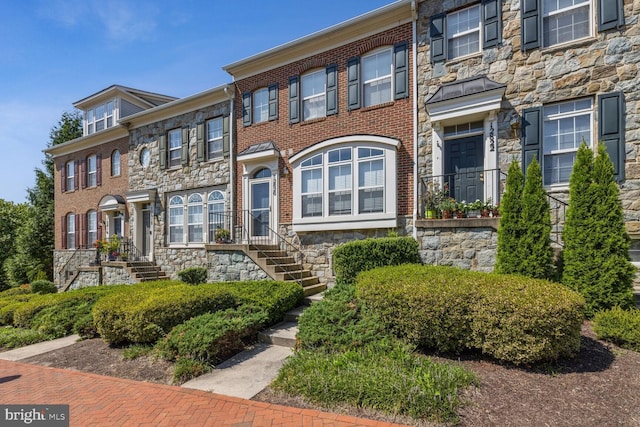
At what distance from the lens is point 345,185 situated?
944 centimetres

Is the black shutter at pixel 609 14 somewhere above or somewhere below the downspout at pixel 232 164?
above

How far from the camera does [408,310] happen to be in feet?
15.7

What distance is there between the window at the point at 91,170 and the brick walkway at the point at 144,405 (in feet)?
45.2

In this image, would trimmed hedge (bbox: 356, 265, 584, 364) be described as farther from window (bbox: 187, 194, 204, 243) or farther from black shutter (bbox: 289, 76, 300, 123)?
window (bbox: 187, 194, 204, 243)

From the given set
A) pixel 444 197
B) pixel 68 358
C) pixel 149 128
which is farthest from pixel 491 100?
pixel 149 128

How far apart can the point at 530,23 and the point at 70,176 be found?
67.9ft

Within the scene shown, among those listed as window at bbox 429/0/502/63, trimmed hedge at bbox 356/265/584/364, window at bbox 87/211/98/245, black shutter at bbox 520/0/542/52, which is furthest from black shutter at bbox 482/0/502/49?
window at bbox 87/211/98/245

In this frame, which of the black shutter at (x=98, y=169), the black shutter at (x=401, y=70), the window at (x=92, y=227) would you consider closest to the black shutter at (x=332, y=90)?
the black shutter at (x=401, y=70)

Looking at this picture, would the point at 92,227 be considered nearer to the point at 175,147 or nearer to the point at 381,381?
the point at 175,147

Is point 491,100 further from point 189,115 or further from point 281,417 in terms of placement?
point 189,115

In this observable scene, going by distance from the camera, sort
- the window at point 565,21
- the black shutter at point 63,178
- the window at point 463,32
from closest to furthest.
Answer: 1. the window at point 565,21
2. the window at point 463,32
3. the black shutter at point 63,178

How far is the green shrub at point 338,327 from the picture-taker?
4.87 metres

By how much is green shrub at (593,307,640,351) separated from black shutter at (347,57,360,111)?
722cm

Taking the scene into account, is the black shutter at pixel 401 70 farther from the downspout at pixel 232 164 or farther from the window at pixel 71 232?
the window at pixel 71 232
